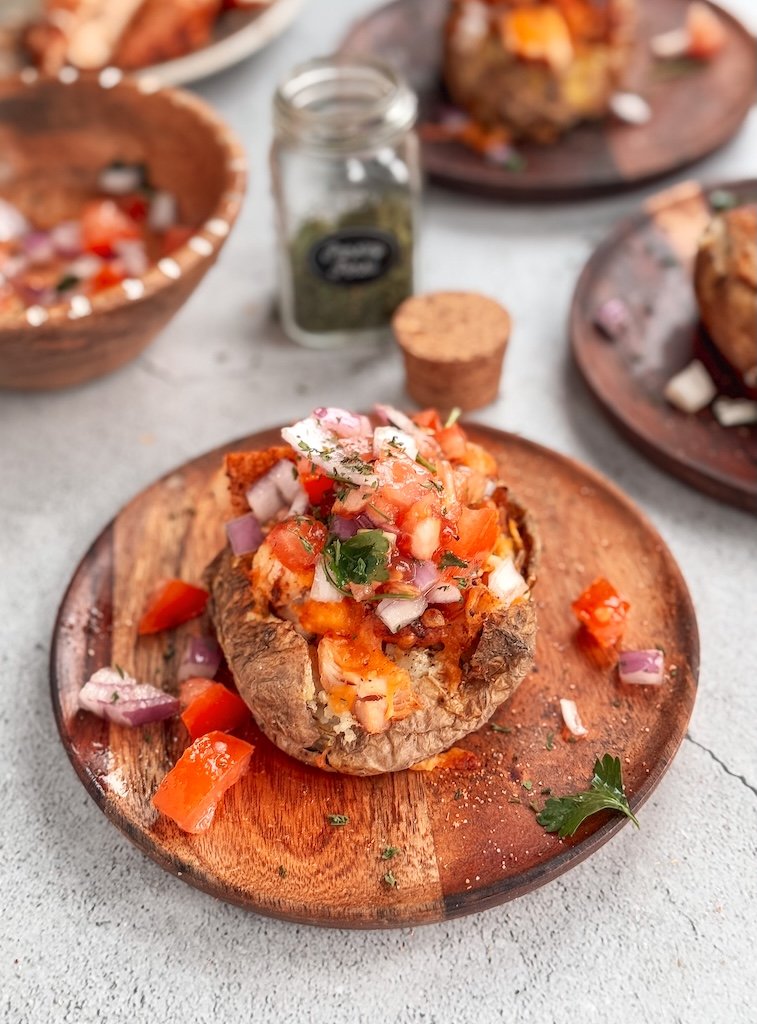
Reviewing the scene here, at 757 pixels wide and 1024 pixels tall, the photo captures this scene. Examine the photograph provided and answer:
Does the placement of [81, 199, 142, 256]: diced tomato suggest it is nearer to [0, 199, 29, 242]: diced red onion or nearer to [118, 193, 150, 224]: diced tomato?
[118, 193, 150, 224]: diced tomato

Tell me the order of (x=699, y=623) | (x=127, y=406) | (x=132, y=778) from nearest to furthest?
1. (x=132, y=778)
2. (x=699, y=623)
3. (x=127, y=406)

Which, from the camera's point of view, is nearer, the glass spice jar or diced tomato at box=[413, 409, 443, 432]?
diced tomato at box=[413, 409, 443, 432]

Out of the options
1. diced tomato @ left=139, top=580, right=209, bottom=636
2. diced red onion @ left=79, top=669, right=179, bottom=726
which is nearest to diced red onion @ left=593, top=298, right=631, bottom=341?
diced tomato @ left=139, top=580, right=209, bottom=636

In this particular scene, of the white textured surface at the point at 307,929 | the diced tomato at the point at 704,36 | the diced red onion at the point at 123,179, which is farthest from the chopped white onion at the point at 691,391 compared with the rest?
the diced red onion at the point at 123,179

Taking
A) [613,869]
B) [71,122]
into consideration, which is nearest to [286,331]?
[71,122]

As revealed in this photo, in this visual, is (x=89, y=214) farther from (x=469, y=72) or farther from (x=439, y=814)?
(x=439, y=814)

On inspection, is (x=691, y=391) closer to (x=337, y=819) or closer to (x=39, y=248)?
Result: (x=337, y=819)
